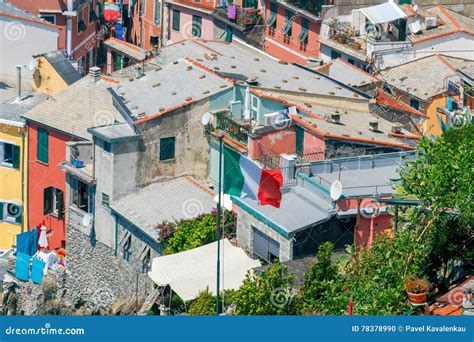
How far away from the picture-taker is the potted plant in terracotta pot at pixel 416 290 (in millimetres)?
46344

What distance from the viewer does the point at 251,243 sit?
194 feet

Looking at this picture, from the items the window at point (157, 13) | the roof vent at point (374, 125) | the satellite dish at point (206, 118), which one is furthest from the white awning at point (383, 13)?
the satellite dish at point (206, 118)

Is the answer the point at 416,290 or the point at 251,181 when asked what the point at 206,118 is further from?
the point at 416,290

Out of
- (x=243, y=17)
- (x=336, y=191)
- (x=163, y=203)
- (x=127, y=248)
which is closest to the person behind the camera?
(x=336, y=191)

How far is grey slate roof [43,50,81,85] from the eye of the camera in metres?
76.7

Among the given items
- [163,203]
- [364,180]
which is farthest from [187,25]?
[364,180]

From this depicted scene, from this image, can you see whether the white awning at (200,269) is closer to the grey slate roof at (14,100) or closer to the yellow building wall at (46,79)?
the grey slate roof at (14,100)

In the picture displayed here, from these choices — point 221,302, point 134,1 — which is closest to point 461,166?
point 221,302

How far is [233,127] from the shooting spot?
210 feet

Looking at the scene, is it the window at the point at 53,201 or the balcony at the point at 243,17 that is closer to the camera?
the window at the point at 53,201

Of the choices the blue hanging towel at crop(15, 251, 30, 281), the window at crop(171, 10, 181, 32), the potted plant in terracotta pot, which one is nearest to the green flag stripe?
the blue hanging towel at crop(15, 251, 30, 281)

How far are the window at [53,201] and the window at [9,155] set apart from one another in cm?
213

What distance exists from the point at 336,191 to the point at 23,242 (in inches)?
A: 727

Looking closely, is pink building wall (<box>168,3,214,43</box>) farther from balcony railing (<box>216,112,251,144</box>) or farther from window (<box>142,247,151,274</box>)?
window (<box>142,247,151,274</box>)
